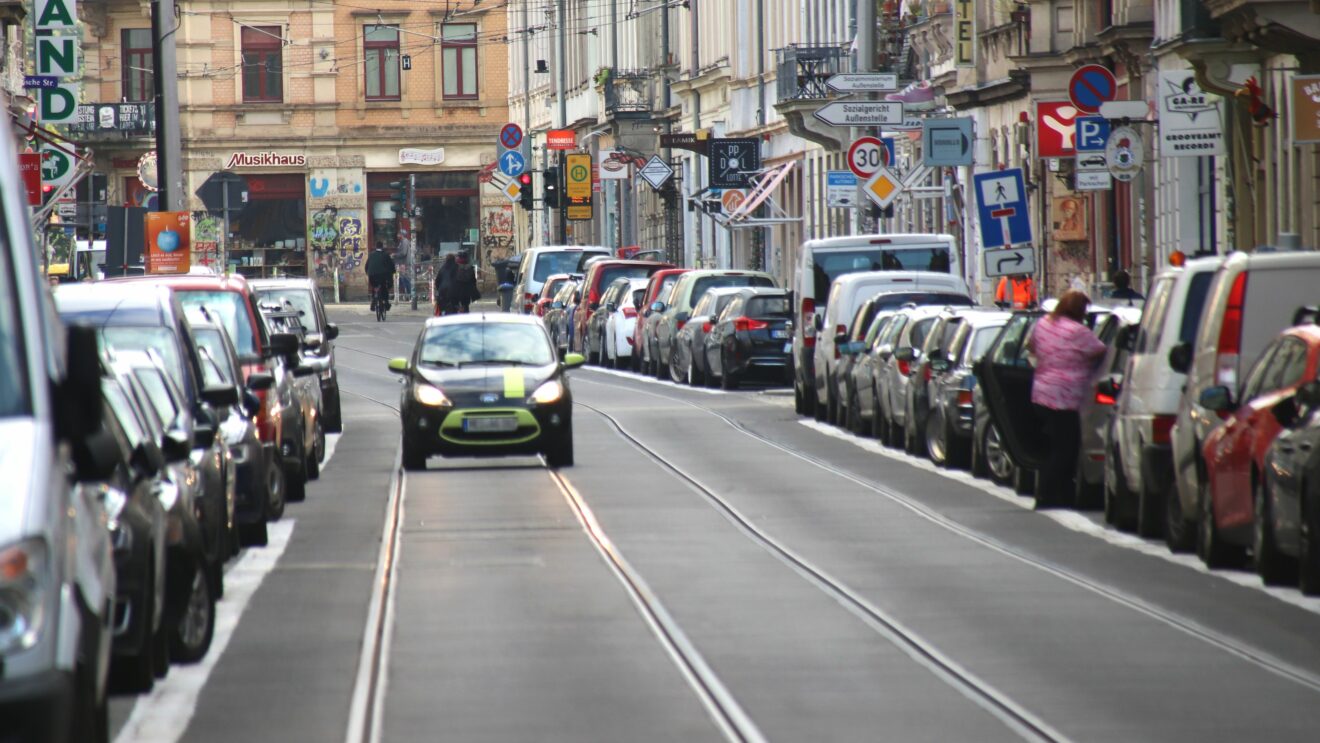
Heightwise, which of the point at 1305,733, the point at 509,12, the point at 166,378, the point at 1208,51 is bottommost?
the point at 1305,733

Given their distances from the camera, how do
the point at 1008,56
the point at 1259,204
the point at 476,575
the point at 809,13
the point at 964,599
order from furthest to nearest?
the point at 809,13 → the point at 1008,56 → the point at 1259,204 → the point at 476,575 → the point at 964,599

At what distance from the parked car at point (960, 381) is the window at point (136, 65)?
68.5m

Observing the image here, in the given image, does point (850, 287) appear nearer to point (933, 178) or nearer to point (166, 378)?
point (166, 378)

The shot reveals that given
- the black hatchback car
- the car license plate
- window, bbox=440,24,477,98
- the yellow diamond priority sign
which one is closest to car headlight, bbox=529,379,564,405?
the black hatchback car

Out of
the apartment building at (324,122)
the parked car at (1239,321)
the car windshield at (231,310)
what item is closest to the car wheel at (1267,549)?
the parked car at (1239,321)

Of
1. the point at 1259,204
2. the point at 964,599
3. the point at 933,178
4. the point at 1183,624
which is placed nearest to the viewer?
the point at 1183,624

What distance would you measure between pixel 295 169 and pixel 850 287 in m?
58.8

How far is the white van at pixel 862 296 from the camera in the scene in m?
29.9

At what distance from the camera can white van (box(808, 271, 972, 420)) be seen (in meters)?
29.9

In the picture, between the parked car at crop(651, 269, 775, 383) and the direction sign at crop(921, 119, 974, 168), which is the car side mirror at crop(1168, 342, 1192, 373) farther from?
the parked car at crop(651, 269, 775, 383)

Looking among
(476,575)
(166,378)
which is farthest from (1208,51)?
(166,378)

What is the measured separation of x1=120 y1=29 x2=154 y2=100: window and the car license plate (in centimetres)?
6767

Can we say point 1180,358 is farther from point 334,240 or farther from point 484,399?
point 334,240

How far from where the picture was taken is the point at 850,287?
3070 cm
